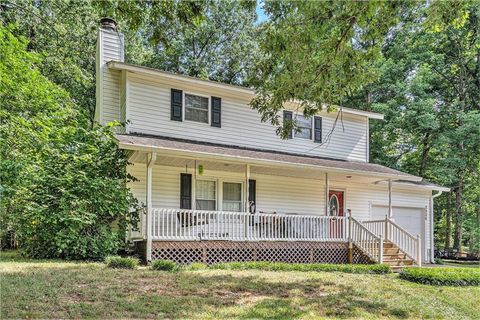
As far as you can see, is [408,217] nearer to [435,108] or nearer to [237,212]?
[435,108]

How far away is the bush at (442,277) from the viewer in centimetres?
930

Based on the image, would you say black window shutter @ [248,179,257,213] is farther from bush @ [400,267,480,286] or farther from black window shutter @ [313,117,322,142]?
bush @ [400,267,480,286]

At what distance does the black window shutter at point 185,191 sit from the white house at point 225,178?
0.11ft

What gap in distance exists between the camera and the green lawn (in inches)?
207

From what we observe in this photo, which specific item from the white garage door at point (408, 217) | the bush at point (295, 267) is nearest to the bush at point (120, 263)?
the bush at point (295, 267)

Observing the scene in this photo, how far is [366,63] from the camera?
9.16 meters

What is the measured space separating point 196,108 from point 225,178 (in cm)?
267

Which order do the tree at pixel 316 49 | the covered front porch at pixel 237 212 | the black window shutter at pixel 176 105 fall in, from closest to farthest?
1. the tree at pixel 316 49
2. the covered front porch at pixel 237 212
3. the black window shutter at pixel 176 105

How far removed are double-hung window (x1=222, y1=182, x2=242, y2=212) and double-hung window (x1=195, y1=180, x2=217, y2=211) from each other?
394 millimetres

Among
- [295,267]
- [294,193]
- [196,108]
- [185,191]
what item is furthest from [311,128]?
[295,267]

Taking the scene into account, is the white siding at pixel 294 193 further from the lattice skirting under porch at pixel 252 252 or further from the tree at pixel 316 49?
the tree at pixel 316 49

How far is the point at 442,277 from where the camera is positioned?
30.8 ft

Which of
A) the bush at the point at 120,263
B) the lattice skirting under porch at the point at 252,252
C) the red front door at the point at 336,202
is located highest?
the red front door at the point at 336,202

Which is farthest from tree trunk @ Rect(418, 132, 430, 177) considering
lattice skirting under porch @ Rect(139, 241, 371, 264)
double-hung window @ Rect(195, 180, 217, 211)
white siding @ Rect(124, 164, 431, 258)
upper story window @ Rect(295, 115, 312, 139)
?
double-hung window @ Rect(195, 180, 217, 211)
